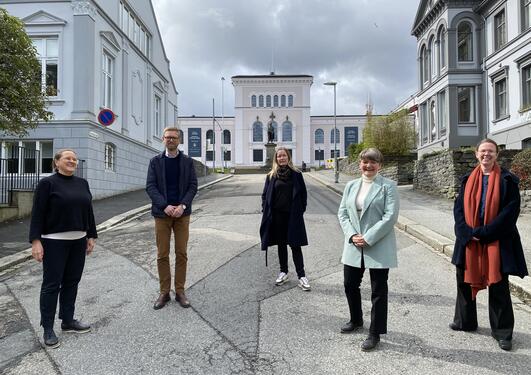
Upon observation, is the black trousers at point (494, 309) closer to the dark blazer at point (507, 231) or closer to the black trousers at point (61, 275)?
the dark blazer at point (507, 231)

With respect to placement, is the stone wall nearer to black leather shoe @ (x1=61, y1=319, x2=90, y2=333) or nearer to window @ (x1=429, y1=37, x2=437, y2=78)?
window @ (x1=429, y1=37, x2=437, y2=78)

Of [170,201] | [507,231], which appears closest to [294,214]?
[170,201]

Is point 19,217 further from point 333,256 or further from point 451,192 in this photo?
point 451,192

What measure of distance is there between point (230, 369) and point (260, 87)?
2791 inches

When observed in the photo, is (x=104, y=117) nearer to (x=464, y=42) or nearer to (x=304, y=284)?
(x=304, y=284)

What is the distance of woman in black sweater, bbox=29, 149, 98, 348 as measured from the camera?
4.08 m

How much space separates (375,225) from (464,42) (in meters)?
26.5

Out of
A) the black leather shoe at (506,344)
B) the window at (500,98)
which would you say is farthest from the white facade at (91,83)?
the window at (500,98)

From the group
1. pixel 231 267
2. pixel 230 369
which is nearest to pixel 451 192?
pixel 231 267

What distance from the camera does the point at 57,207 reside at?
414 cm

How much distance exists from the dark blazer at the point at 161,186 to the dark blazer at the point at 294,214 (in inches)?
42.6

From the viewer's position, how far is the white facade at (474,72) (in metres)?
21.2

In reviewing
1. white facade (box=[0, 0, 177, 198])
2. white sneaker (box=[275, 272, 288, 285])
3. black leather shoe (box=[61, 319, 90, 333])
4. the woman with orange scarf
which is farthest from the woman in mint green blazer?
white facade (box=[0, 0, 177, 198])

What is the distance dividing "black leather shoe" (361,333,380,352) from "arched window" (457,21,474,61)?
86.1ft
